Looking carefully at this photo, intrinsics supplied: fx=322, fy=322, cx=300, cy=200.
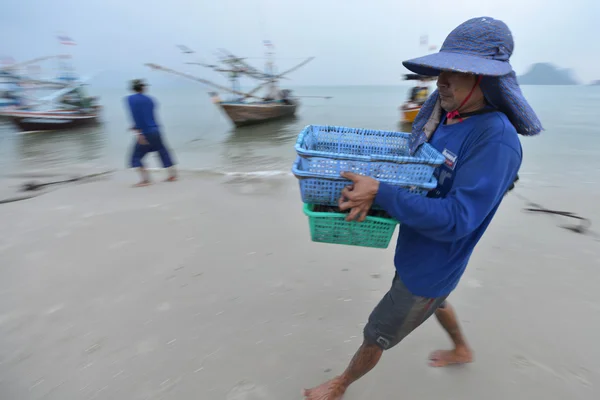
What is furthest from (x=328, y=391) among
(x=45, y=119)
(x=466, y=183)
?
(x=45, y=119)

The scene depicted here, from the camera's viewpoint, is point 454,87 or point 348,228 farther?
point 348,228

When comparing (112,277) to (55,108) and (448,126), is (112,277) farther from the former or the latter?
(55,108)

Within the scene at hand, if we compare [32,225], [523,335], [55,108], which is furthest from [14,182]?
[55,108]

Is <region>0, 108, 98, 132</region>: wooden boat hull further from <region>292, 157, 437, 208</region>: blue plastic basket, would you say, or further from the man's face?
the man's face

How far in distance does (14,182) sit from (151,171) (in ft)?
10.6

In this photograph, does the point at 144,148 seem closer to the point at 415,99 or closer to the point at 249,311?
the point at 249,311

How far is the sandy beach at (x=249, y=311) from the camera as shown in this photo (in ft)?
7.28

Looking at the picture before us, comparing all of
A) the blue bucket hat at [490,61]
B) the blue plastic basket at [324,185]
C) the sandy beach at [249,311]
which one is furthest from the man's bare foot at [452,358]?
the blue bucket hat at [490,61]

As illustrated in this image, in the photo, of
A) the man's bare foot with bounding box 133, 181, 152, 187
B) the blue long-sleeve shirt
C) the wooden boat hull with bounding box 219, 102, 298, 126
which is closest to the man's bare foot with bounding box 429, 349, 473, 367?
the blue long-sleeve shirt

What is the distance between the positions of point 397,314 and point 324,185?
2.70 ft

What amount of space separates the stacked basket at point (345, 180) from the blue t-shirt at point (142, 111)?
18.2 feet

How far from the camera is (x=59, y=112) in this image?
18.8 metres

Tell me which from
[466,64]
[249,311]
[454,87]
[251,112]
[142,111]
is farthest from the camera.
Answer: [251,112]

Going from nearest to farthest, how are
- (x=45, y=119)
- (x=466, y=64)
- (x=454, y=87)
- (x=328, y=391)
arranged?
(x=466, y=64), (x=454, y=87), (x=328, y=391), (x=45, y=119)
